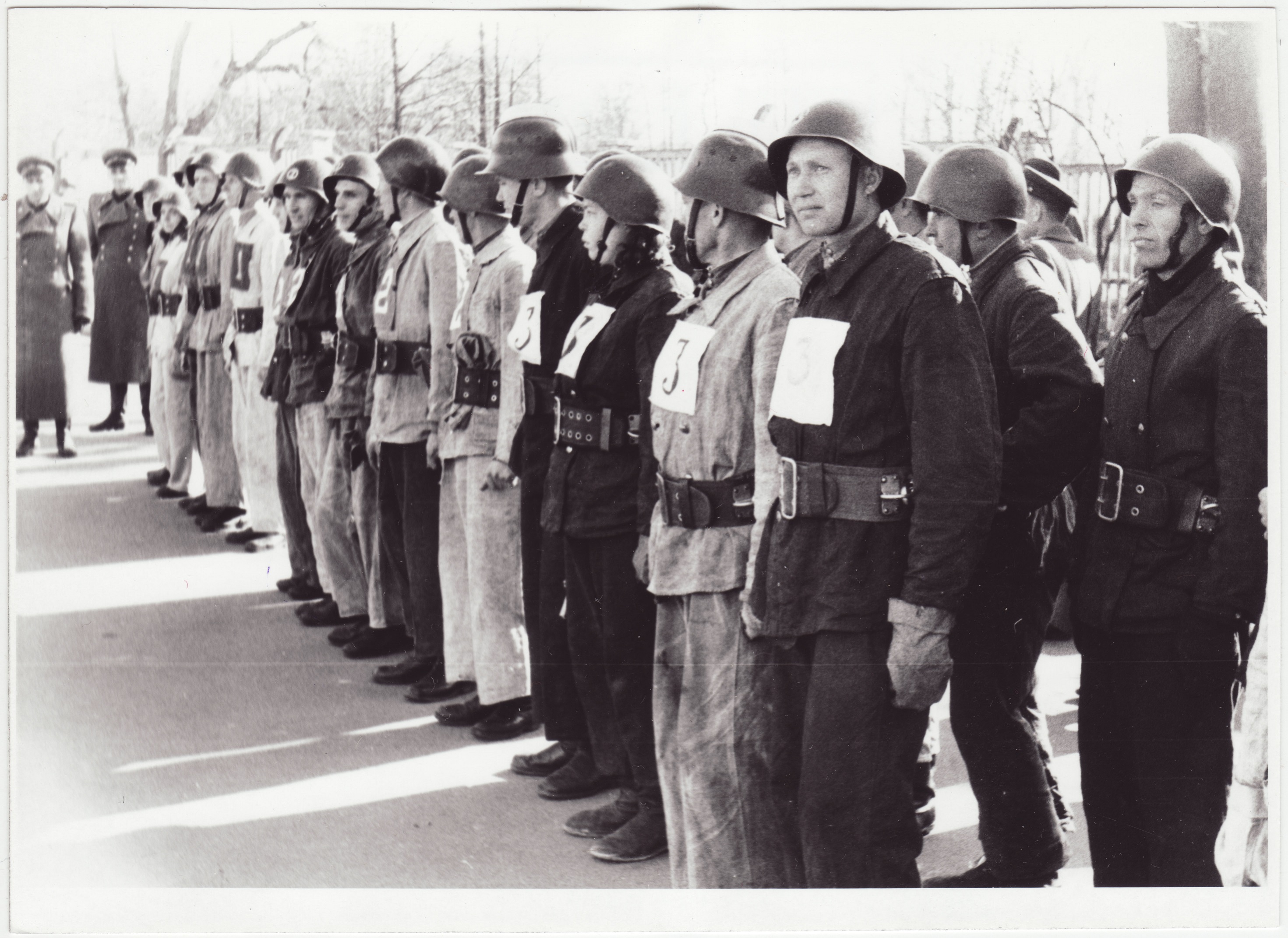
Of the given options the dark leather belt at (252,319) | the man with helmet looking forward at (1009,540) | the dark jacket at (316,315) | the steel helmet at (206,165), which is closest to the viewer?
the man with helmet looking forward at (1009,540)

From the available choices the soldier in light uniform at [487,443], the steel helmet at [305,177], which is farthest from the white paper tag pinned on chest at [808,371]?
the steel helmet at [305,177]

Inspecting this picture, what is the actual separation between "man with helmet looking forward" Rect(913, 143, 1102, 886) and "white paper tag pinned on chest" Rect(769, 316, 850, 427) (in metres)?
0.79

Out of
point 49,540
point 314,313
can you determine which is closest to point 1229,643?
point 314,313

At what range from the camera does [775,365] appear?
3.72 m

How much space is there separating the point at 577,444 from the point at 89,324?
702 centimetres

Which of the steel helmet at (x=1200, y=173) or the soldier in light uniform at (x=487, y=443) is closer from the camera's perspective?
the steel helmet at (x=1200, y=173)

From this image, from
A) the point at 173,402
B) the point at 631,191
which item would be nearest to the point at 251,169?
the point at 173,402

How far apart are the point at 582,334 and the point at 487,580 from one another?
1.43 metres

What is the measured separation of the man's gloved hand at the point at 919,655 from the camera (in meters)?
3.29

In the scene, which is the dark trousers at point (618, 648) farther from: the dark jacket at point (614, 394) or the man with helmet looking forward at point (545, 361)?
the man with helmet looking forward at point (545, 361)

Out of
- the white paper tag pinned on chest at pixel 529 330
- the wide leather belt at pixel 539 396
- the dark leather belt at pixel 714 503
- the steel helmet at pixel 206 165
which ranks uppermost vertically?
the steel helmet at pixel 206 165

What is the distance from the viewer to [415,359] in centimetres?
627

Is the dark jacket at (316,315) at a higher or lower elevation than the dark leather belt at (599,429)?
higher

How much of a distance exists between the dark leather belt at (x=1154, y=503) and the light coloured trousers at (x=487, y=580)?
8.40 ft
